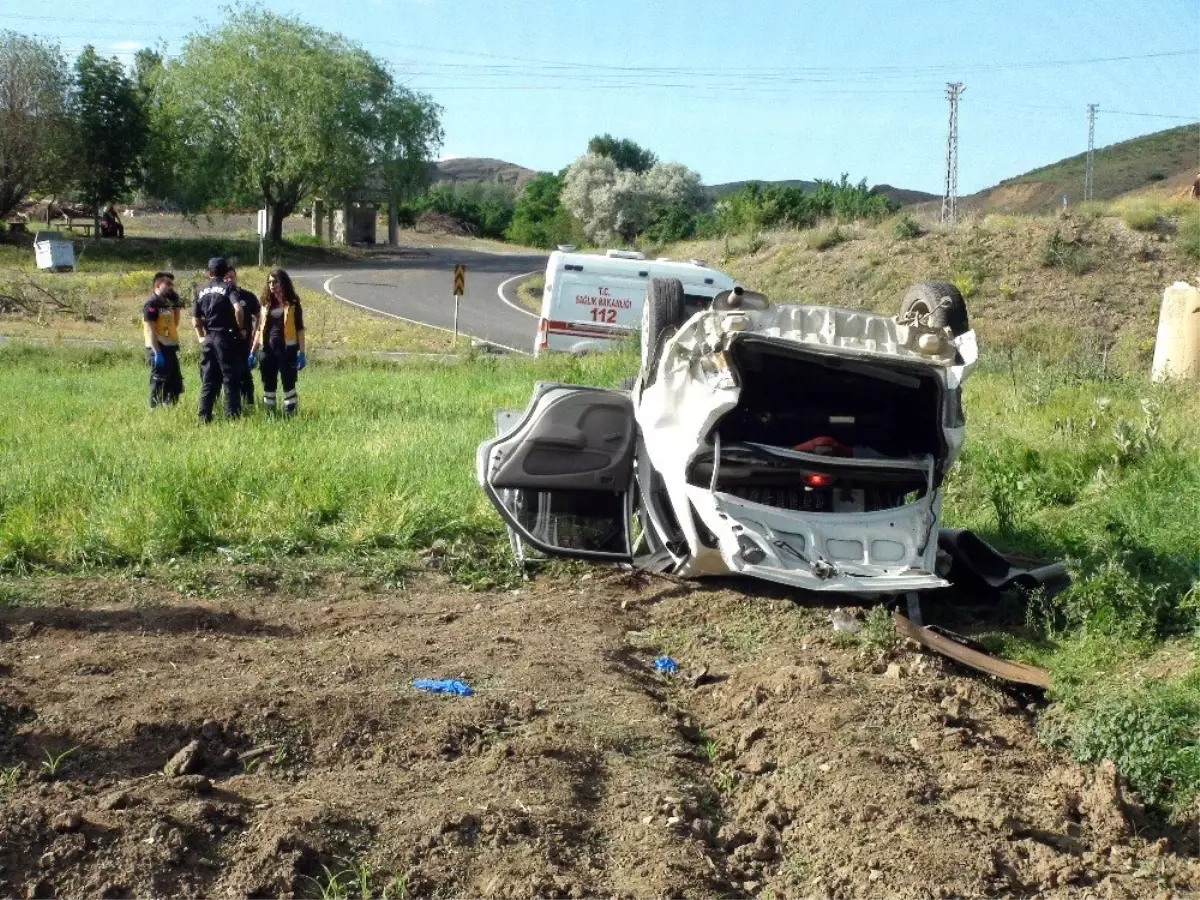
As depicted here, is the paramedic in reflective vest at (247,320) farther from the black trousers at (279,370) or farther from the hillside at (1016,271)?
the hillside at (1016,271)

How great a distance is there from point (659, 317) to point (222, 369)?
6769 millimetres

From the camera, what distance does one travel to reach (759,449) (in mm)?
6941

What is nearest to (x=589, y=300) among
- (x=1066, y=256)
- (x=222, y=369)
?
(x=222, y=369)

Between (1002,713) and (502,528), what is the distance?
403 cm

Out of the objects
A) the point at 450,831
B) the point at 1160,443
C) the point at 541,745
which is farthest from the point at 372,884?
the point at 1160,443

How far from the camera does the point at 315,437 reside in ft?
39.5

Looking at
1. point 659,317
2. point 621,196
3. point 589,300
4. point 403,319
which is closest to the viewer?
point 659,317

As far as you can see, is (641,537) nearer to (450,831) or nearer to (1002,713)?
(1002,713)

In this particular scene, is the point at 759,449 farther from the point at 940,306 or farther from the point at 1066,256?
the point at 1066,256

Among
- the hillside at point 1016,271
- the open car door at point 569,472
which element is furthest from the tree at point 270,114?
the open car door at point 569,472

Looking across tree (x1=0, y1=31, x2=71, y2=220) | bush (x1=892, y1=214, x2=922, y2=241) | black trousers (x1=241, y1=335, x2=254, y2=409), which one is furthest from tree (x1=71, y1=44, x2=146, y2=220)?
black trousers (x1=241, y1=335, x2=254, y2=409)

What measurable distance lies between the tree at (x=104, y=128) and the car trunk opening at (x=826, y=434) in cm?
5480

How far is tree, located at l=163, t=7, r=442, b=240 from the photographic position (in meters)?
56.5

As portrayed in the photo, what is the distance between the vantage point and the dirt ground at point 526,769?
153 inches
